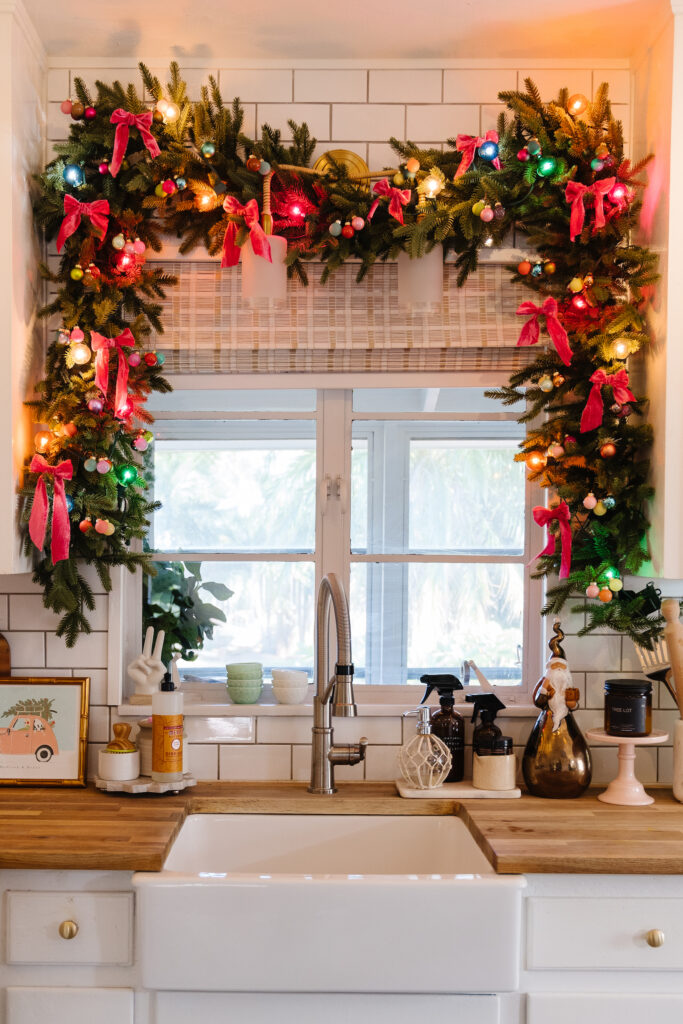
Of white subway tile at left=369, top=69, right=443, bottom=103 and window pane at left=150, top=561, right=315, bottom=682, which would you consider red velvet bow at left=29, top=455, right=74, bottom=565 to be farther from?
white subway tile at left=369, top=69, right=443, bottom=103

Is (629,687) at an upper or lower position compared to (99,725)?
upper

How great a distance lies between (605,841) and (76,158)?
1.93 meters

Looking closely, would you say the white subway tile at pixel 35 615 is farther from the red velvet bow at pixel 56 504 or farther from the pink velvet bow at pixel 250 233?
the pink velvet bow at pixel 250 233

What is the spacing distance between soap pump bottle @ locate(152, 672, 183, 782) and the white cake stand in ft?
3.15

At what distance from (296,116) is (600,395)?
1.04m

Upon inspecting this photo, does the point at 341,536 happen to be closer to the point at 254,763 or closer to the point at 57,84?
the point at 254,763

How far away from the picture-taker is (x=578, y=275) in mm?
2293

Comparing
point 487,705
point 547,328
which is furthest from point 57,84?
point 487,705

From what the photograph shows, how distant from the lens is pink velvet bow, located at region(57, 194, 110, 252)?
2203mm

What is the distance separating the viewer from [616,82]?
239 cm

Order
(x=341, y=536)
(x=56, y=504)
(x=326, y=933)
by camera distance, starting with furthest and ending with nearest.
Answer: (x=341, y=536) → (x=56, y=504) → (x=326, y=933)

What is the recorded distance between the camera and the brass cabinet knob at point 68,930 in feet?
Answer: 5.86

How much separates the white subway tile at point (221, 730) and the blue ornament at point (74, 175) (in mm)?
1322

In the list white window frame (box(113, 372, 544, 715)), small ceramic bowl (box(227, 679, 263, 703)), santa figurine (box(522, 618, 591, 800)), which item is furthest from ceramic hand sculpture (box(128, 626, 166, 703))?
santa figurine (box(522, 618, 591, 800))
